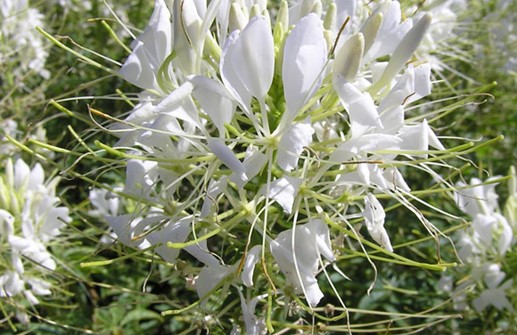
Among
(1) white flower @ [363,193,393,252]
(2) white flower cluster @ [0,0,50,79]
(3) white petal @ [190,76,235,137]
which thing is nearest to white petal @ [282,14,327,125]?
(3) white petal @ [190,76,235,137]

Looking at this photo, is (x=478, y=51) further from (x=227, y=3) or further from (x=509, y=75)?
(x=227, y=3)

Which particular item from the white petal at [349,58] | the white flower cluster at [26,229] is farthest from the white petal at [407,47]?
the white flower cluster at [26,229]

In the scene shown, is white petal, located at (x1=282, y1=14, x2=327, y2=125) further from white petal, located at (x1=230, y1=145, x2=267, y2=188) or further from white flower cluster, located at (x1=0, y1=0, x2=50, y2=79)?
white flower cluster, located at (x1=0, y1=0, x2=50, y2=79)

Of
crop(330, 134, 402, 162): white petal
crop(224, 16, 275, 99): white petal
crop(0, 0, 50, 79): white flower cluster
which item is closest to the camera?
crop(224, 16, 275, 99): white petal

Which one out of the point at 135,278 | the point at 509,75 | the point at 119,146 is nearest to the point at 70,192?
the point at 135,278

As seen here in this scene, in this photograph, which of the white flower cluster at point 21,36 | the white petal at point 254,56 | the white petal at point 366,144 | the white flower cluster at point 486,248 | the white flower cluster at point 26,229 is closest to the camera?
the white petal at point 254,56

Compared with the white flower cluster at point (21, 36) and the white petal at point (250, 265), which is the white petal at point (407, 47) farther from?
the white flower cluster at point (21, 36)
